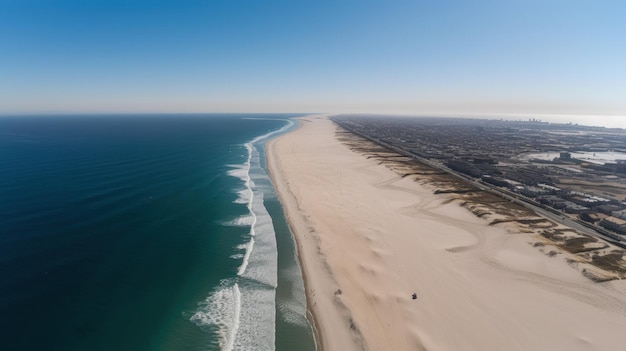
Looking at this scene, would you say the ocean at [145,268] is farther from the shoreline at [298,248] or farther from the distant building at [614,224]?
the distant building at [614,224]

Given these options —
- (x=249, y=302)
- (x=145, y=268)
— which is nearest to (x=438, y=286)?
(x=249, y=302)

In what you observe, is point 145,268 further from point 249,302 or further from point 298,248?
point 298,248

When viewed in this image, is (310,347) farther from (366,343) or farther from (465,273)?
(465,273)

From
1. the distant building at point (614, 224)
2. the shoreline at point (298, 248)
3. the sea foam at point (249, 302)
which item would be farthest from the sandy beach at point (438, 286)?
the distant building at point (614, 224)

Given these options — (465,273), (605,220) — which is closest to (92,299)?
(465,273)

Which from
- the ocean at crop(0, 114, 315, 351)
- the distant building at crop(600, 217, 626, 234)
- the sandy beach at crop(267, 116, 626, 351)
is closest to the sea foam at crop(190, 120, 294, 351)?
the ocean at crop(0, 114, 315, 351)

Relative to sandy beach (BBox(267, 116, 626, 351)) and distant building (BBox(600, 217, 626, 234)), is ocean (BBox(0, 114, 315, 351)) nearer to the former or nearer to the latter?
sandy beach (BBox(267, 116, 626, 351))
